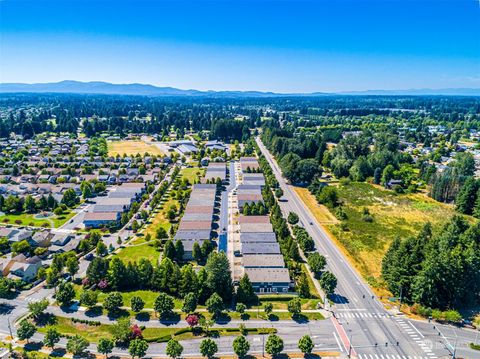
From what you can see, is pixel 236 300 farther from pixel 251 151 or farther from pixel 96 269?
pixel 251 151

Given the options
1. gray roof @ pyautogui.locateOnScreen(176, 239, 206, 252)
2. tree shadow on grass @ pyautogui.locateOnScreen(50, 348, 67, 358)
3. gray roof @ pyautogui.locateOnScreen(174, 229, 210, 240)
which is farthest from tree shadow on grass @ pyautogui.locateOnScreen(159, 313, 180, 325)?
gray roof @ pyautogui.locateOnScreen(174, 229, 210, 240)

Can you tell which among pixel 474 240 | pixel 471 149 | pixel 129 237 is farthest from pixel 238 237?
pixel 471 149

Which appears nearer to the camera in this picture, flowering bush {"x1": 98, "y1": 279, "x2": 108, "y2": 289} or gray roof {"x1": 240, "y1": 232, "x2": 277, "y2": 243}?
flowering bush {"x1": 98, "y1": 279, "x2": 108, "y2": 289}

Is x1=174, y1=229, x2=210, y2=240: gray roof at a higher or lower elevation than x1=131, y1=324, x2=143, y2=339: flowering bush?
higher

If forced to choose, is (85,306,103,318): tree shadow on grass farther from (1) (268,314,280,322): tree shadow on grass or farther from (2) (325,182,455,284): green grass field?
(2) (325,182,455,284): green grass field

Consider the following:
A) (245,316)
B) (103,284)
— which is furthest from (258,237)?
(103,284)

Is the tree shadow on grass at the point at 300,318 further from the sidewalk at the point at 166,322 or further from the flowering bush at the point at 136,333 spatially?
the flowering bush at the point at 136,333
